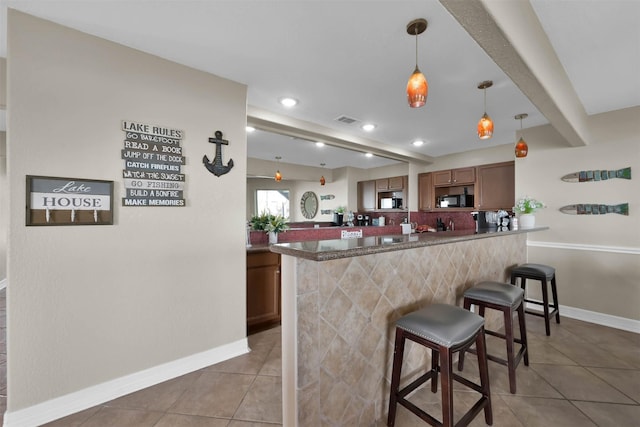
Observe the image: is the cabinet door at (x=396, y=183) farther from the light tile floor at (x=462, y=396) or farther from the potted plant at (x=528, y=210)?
the light tile floor at (x=462, y=396)

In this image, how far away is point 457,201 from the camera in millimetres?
4758

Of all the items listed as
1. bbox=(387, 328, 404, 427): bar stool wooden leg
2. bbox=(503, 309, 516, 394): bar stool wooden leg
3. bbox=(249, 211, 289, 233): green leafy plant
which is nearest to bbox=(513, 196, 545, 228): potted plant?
bbox=(503, 309, 516, 394): bar stool wooden leg

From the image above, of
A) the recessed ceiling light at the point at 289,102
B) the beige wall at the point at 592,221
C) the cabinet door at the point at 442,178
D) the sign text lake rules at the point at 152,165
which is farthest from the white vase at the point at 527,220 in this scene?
the sign text lake rules at the point at 152,165

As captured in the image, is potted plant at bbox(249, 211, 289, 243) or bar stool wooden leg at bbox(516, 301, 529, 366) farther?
potted plant at bbox(249, 211, 289, 243)

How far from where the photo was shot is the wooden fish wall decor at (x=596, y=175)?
2885mm

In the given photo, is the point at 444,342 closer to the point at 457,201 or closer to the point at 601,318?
the point at 601,318

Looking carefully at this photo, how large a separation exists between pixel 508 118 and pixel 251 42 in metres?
3.07

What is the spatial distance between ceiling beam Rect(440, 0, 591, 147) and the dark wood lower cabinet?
2413 millimetres

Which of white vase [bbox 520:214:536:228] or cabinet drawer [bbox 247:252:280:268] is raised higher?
white vase [bbox 520:214:536:228]

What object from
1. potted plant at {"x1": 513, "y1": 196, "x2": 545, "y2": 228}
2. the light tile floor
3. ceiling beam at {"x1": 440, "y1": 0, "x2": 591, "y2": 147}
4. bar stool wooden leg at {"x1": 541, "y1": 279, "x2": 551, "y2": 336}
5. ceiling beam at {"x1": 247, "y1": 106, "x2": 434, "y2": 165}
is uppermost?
ceiling beam at {"x1": 247, "y1": 106, "x2": 434, "y2": 165}

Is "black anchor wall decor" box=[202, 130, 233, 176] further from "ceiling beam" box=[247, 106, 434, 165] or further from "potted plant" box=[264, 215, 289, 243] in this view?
"potted plant" box=[264, 215, 289, 243]

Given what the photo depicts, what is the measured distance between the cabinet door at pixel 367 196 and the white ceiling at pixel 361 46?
11.5 feet

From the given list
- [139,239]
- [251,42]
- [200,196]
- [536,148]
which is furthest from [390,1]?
[536,148]

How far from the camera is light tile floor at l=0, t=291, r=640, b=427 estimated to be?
1.61 metres
